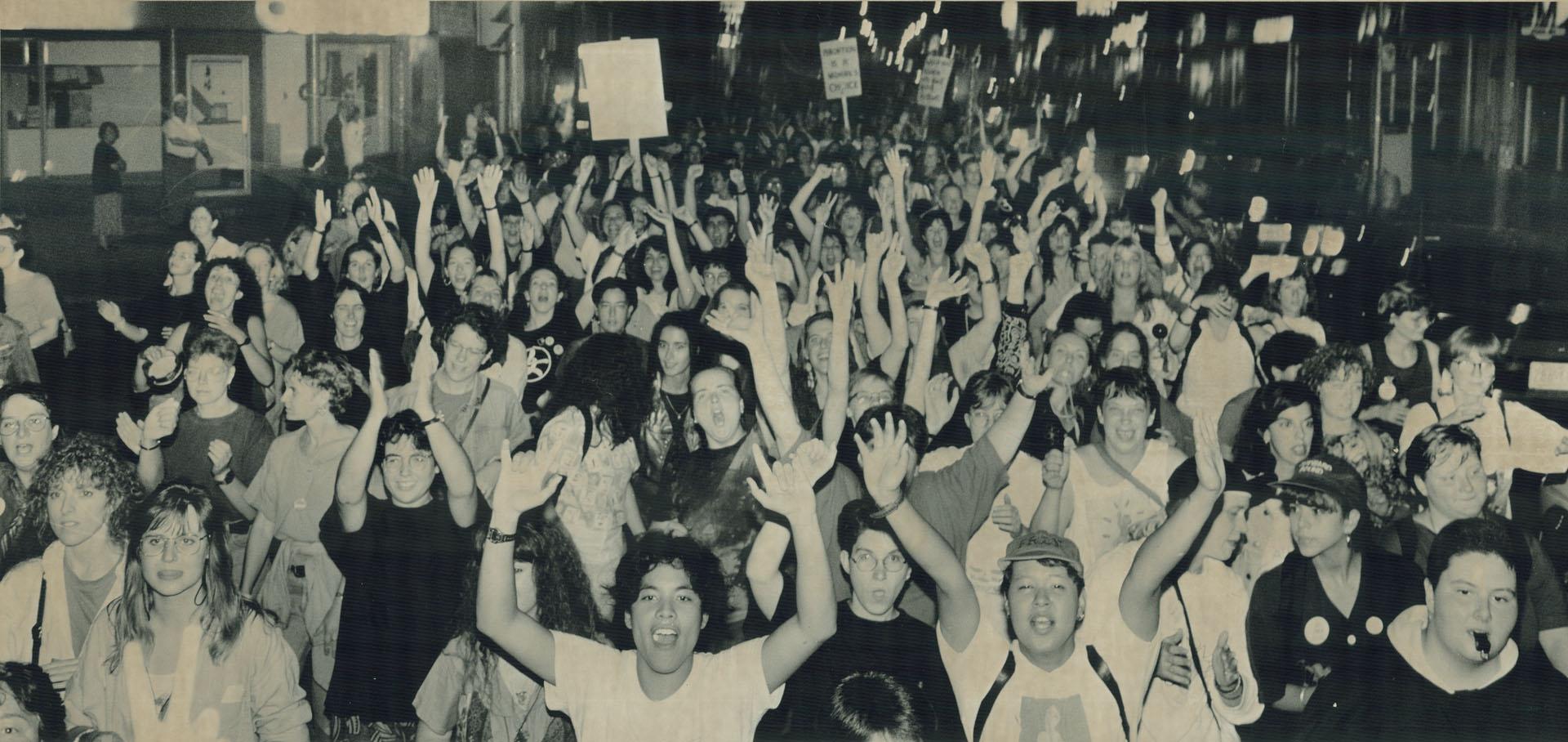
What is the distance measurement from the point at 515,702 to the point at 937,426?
1.56 m

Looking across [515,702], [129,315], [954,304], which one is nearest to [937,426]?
[954,304]

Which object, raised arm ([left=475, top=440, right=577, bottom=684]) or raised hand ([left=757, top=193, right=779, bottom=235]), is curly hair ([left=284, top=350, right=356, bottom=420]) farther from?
raised hand ([left=757, top=193, right=779, bottom=235])

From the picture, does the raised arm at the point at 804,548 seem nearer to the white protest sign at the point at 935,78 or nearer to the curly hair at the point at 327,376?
the curly hair at the point at 327,376

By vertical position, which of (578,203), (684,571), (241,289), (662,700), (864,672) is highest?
(578,203)

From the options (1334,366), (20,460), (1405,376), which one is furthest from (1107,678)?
(20,460)

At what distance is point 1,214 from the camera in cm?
508

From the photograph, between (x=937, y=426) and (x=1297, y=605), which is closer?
(x=1297, y=605)

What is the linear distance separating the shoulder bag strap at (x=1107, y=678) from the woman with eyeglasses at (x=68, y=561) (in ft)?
8.94

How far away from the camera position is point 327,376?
180 inches

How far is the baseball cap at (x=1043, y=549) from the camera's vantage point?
13.8 feet

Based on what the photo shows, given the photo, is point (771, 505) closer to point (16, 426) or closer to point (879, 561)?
point (879, 561)

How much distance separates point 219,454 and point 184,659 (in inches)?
25.7

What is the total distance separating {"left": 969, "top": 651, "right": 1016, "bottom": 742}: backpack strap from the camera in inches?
166

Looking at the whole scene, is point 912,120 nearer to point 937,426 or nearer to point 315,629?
point 937,426
